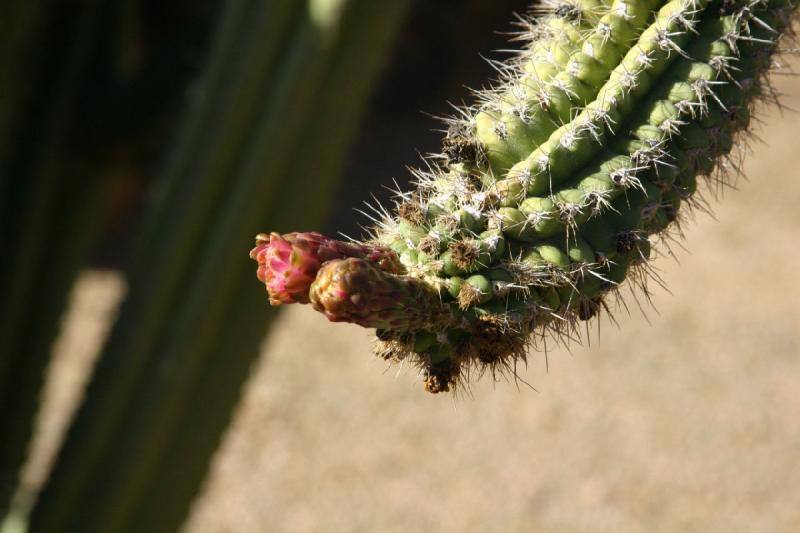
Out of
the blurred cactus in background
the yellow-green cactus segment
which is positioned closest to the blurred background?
the blurred cactus in background

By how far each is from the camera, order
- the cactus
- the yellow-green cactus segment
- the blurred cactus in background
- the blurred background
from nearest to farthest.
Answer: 1. the cactus
2. the yellow-green cactus segment
3. the blurred cactus in background
4. the blurred background

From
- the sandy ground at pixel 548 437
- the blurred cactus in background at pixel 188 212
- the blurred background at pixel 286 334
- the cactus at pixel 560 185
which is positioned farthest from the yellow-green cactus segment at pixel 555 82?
the sandy ground at pixel 548 437

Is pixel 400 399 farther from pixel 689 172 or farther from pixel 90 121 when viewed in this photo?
pixel 689 172

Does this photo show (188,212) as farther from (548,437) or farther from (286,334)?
(286,334)

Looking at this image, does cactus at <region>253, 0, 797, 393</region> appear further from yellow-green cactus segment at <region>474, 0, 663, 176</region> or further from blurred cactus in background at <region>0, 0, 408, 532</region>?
blurred cactus in background at <region>0, 0, 408, 532</region>

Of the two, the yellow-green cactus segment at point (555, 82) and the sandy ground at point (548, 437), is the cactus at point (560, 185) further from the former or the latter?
the sandy ground at point (548, 437)
